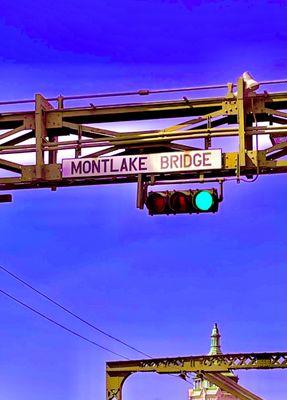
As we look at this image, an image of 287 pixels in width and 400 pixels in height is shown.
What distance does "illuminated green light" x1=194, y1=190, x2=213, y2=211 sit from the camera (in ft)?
54.1

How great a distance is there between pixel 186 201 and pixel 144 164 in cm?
121

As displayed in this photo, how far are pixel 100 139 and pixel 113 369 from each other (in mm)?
17556

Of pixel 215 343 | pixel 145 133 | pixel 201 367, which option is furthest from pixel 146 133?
pixel 215 343

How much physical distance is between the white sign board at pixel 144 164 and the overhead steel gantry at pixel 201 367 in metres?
16.2

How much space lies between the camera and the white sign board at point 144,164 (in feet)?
56.7

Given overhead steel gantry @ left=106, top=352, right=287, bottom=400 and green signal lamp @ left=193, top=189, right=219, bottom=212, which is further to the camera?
overhead steel gantry @ left=106, top=352, right=287, bottom=400

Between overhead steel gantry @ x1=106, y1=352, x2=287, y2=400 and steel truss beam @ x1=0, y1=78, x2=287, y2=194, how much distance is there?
51.8 ft

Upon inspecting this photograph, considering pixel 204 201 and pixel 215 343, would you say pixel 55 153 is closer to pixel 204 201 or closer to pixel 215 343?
pixel 204 201

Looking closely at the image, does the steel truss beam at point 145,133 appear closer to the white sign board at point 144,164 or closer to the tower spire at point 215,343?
the white sign board at point 144,164

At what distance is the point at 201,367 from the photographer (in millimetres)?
33562

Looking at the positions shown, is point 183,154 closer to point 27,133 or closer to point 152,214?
point 152,214

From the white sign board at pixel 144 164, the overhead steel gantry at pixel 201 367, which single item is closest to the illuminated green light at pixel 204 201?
the white sign board at pixel 144 164

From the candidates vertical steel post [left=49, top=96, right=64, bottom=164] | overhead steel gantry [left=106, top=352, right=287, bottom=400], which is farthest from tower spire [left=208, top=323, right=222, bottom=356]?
vertical steel post [left=49, top=96, right=64, bottom=164]

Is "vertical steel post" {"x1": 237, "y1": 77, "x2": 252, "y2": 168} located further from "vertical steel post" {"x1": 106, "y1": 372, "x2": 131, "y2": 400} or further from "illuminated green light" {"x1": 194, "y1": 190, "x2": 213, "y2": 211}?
"vertical steel post" {"x1": 106, "y1": 372, "x2": 131, "y2": 400}
